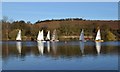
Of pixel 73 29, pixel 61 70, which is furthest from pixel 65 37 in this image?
pixel 61 70

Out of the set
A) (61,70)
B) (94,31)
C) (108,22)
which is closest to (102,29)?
(94,31)

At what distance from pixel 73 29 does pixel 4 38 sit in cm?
2611

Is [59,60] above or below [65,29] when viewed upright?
below

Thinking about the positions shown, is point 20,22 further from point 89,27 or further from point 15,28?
point 89,27

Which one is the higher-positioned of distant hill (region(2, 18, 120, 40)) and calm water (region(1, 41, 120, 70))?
distant hill (region(2, 18, 120, 40))

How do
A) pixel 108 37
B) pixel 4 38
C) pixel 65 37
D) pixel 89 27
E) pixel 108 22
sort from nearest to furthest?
pixel 4 38, pixel 108 37, pixel 65 37, pixel 89 27, pixel 108 22

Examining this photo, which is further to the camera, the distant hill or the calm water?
the distant hill

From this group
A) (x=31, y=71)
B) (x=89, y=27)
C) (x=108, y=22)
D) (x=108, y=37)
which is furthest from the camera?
(x=108, y=22)

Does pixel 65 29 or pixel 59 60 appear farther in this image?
pixel 65 29

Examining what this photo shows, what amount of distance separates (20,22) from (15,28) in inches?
223

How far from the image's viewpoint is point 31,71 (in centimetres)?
1616

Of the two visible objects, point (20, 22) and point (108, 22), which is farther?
point (108, 22)

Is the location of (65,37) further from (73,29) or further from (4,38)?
(4,38)

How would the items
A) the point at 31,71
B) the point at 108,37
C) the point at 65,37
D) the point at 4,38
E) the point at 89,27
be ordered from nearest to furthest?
1. the point at 31,71
2. the point at 4,38
3. the point at 108,37
4. the point at 65,37
5. the point at 89,27
